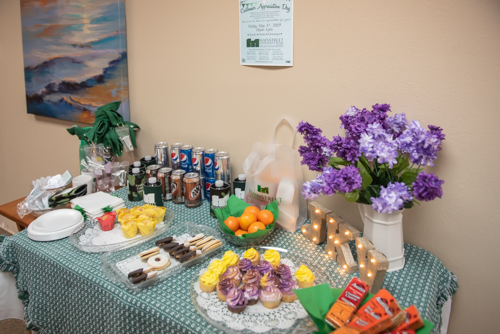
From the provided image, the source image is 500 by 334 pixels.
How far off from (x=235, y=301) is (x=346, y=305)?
26 centimetres

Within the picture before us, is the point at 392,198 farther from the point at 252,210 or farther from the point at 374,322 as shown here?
the point at 252,210

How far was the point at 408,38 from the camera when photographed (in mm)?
1034

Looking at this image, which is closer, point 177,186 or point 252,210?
point 252,210

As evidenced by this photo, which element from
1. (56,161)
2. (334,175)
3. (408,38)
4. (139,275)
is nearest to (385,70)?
(408,38)

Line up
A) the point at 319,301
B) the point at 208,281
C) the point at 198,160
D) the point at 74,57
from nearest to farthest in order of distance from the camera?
the point at 319,301, the point at 208,281, the point at 198,160, the point at 74,57

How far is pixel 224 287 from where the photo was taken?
89cm

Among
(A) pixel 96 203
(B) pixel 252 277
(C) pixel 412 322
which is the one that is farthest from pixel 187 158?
(C) pixel 412 322

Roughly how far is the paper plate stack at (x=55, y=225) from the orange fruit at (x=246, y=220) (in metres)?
0.58

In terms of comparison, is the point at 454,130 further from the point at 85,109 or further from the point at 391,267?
the point at 85,109

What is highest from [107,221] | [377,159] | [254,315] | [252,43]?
[252,43]

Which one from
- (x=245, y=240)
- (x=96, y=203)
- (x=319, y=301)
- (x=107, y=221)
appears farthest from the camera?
(x=96, y=203)

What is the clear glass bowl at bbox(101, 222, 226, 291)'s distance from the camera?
0.97 metres

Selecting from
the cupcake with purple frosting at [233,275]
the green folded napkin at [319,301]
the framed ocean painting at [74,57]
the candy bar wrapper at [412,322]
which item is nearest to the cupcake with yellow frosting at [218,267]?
the cupcake with purple frosting at [233,275]

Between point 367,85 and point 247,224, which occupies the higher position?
point 367,85
